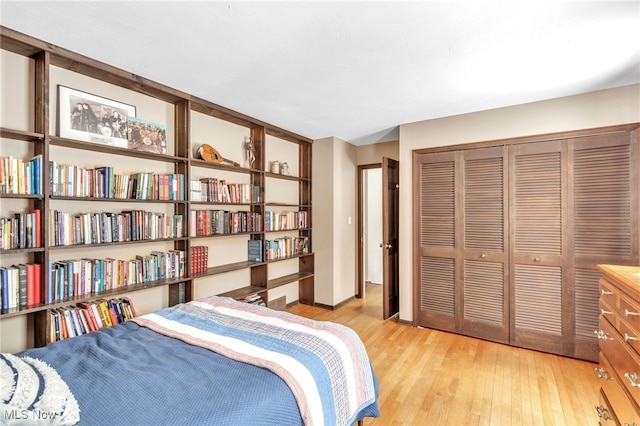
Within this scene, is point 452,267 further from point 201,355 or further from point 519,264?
point 201,355

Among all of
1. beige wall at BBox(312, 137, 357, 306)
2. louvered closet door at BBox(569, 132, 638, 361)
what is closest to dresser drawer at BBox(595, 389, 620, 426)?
louvered closet door at BBox(569, 132, 638, 361)

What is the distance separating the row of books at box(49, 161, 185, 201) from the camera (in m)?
1.98

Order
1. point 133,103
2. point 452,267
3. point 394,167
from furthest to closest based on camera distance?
point 394,167 < point 452,267 < point 133,103

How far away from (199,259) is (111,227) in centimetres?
82

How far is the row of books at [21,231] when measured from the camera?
1744 millimetres

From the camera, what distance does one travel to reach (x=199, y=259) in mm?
2836

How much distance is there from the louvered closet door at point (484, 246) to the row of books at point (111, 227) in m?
2.89

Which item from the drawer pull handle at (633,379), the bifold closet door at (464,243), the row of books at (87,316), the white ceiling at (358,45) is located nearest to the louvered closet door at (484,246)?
the bifold closet door at (464,243)

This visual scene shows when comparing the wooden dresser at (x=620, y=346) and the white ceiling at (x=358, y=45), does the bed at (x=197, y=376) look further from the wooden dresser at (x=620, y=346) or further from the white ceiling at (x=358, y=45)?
the white ceiling at (x=358, y=45)

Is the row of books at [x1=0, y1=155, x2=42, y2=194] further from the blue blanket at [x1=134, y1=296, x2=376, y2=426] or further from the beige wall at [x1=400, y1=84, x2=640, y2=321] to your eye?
the beige wall at [x1=400, y1=84, x2=640, y2=321]

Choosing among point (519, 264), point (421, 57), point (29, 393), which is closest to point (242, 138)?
point (421, 57)

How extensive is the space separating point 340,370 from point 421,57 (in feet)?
6.73

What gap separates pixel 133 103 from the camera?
8.14 feet

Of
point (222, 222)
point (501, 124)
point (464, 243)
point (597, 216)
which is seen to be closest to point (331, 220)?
point (222, 222)
